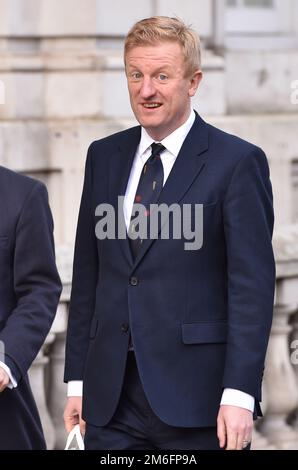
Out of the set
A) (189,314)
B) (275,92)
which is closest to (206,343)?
(189,314)

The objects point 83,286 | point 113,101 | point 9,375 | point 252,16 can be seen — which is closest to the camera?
point 9,375

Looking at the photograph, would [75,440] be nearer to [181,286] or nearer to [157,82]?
Answer: [181,286]

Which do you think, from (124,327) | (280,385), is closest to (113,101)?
(280,385)

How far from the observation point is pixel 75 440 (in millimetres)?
5023

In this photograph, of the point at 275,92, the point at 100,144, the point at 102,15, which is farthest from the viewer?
the point at 275,92

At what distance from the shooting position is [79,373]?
5.03 m

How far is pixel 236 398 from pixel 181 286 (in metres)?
0.33

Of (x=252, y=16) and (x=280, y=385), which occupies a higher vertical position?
(x=252, y=16)

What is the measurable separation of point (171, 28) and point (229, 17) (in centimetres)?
418

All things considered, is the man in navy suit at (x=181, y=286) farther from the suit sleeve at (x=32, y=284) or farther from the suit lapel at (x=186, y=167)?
the suit sleeve at (x=32, y=284)

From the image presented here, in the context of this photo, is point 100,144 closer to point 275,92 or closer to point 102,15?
point 102,15

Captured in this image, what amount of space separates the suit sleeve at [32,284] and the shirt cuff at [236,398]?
535 millimetres

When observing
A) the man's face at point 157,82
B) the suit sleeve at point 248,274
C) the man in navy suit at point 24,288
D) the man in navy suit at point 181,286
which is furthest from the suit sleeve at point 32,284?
the suit sleeve at point 248,274

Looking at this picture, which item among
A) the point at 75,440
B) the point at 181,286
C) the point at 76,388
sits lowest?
the point at 75,440
